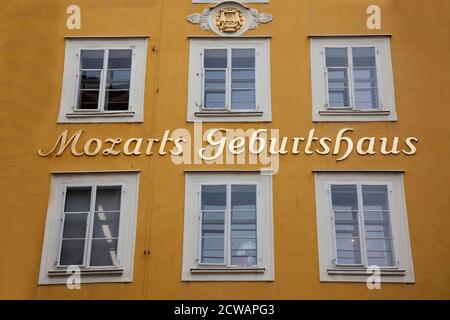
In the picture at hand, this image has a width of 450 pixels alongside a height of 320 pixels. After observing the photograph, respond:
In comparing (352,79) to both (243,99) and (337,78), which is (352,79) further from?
(243,99)

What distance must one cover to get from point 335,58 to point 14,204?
296 inches

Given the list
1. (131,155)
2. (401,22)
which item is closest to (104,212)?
(131,155)

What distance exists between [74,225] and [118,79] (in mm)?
3426

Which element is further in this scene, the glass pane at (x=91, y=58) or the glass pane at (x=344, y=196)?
the glass pane at (x=91, y=58)

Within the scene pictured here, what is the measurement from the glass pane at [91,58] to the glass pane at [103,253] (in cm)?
413

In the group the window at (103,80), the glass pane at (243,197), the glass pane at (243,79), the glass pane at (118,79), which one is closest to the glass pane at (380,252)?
the glass pane at (243,197)

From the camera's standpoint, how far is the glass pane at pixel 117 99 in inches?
647

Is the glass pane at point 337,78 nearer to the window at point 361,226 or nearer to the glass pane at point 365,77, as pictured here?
the glass pane at point 365,77

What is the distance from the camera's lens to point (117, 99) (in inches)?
650

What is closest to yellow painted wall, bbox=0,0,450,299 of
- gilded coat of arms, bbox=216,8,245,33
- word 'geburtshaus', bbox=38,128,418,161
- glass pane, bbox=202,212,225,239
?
word 'geburtshaus', bbox=38,128,418,161

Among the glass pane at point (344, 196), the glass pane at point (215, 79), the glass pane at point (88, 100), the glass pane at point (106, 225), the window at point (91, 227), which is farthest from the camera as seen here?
the glass pane at point (215, 79)

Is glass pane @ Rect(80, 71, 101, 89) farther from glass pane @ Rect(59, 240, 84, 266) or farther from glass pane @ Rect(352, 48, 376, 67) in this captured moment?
glass pane @ Rect(352, 48, 376, 67)

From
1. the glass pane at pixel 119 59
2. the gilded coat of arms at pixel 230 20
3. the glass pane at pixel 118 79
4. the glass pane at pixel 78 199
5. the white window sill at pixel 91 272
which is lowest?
the white window sill at pixel 91 272

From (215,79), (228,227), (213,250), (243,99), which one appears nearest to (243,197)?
(228,227)
